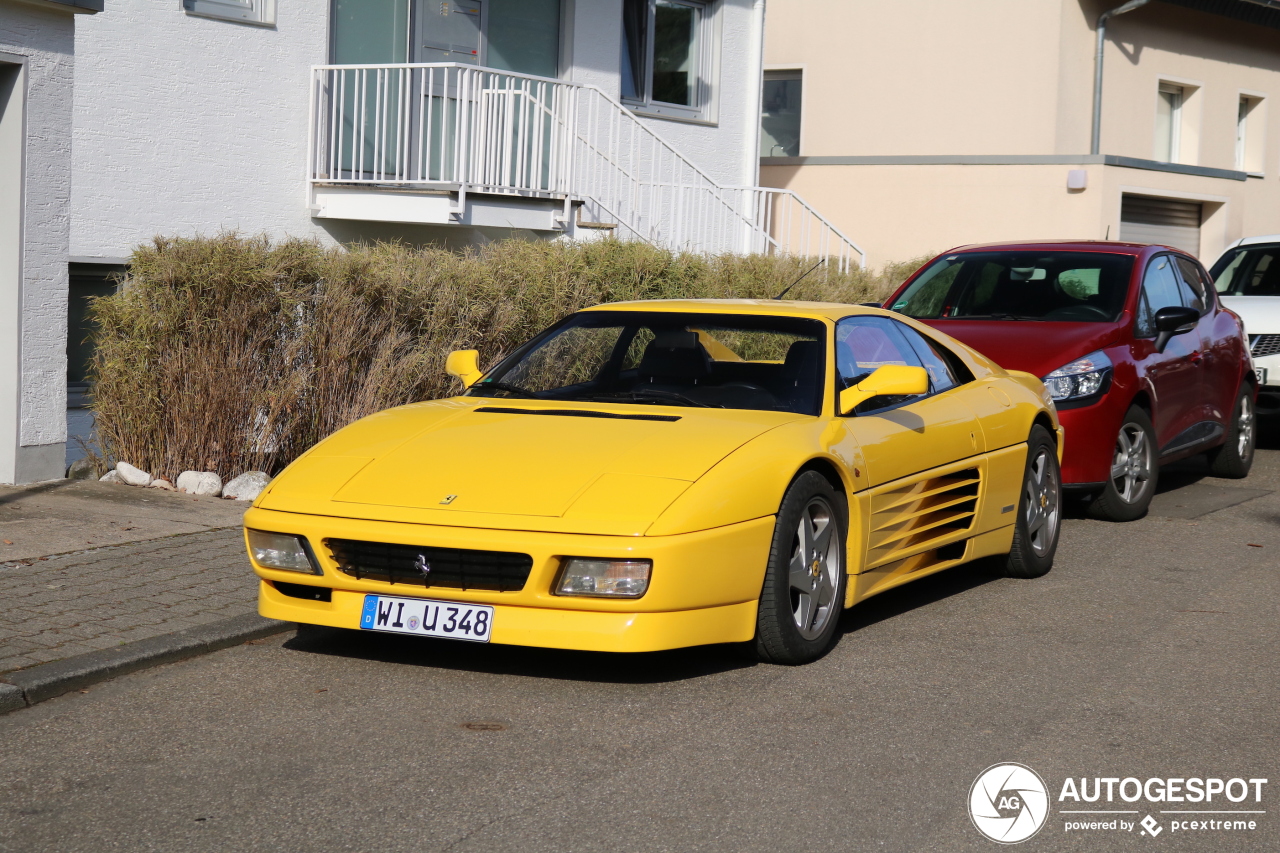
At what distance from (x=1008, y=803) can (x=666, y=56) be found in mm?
15979

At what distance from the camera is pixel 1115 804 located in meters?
4.34

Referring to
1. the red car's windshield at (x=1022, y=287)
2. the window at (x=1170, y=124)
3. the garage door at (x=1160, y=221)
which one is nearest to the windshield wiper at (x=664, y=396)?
the red car's windshield at (x=1022, y=287)

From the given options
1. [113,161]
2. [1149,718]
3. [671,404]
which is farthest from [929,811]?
[113,161]

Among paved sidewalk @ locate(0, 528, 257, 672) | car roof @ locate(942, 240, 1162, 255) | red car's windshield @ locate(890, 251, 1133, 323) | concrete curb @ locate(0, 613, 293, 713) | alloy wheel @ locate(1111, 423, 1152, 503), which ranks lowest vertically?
concrete curb @ locate(0, 613, 293, 713)

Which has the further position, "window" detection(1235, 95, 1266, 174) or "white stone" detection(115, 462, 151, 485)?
"window" detection(1235, 95, 1266, 174)

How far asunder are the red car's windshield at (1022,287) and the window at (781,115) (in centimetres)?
1579

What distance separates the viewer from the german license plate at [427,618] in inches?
205

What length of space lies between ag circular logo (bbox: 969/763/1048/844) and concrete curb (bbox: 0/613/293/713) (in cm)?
300

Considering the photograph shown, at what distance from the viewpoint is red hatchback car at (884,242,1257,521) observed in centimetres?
923

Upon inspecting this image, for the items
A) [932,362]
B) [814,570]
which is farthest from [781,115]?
[814,570]

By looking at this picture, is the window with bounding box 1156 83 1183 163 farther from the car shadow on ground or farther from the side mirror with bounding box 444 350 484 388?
the car shadow on ground

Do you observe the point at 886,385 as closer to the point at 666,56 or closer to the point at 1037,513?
the point at 1037,513

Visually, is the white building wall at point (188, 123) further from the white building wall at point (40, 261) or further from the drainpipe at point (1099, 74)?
the drainpipe at point (1099, 74)

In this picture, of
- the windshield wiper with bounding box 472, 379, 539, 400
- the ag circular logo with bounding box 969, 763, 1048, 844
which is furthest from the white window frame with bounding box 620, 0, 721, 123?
the ag circular logo with bounding box 969, 763, 1048, 844
